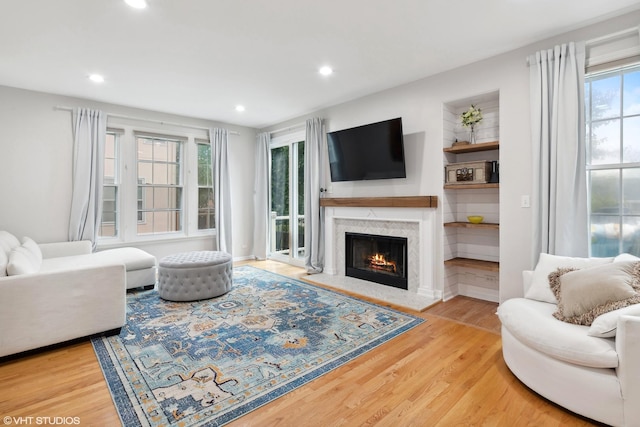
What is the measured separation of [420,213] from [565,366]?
7.45 ft

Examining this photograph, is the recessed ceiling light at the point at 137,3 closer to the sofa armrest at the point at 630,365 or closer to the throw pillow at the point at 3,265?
the throw pillow at the point at 3,265

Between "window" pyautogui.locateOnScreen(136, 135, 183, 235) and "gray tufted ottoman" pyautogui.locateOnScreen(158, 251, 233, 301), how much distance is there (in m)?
1.80

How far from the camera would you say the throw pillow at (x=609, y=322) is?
5.57 ft

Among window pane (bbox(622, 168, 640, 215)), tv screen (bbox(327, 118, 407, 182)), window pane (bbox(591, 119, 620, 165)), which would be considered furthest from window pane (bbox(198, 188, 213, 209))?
window pane (bbox(622, 168, 640, 215))

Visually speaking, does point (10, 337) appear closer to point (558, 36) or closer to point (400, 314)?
point (400, 314)

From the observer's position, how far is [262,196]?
6.21 metres

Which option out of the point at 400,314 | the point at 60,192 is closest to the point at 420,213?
the point at 400,314

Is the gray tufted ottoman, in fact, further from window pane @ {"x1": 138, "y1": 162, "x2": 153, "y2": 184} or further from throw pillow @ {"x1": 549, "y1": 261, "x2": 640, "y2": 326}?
throw pillow @ {"x1": 549, "y1": 261, "x2": 640, "y2": 326}

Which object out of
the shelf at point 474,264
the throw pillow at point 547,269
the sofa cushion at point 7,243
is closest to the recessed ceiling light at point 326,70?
the shelf at point 474,264

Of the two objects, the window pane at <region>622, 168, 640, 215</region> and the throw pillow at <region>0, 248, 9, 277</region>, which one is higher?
the window pane at <region>622, 168, 640, 215</region>

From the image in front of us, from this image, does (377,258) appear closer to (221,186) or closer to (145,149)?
(221,186)

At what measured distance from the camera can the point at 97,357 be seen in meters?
2.44

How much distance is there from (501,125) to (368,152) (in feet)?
5.20

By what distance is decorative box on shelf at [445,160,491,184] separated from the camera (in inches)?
134
